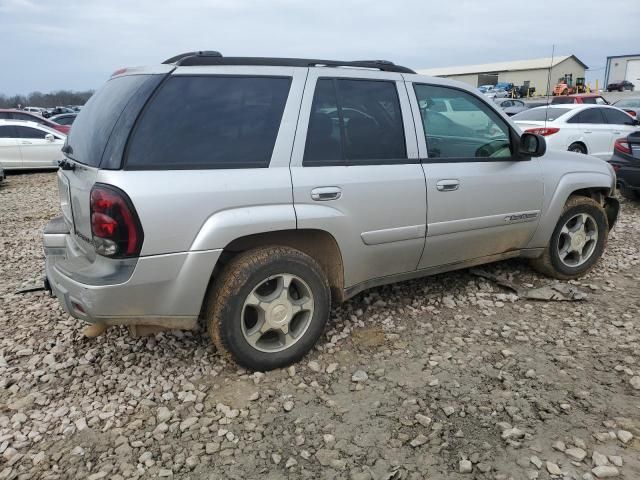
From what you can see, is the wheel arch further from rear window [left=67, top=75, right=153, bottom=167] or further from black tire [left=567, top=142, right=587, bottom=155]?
black tire [left=567, top=142, right=587, bottom=155]

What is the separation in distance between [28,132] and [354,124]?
1217 centimetres

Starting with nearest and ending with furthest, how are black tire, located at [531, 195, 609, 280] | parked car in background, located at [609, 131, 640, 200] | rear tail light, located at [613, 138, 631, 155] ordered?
black tire, located at [531, 195, 609, 280] < parked car in background, located at [609, 131, 640, 200] < rear tail light, located at [613, 138, 631, 155]

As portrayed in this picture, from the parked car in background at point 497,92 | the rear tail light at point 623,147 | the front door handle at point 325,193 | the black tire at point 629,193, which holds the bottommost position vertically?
the black tire at point 629,193

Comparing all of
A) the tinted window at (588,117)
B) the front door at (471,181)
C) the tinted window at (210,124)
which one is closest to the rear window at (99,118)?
the tinted window at (210,124)

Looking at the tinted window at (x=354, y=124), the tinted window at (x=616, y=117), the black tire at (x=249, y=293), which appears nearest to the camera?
the black tire at (x=249, y=293)

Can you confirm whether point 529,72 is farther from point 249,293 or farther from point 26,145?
point 249,293

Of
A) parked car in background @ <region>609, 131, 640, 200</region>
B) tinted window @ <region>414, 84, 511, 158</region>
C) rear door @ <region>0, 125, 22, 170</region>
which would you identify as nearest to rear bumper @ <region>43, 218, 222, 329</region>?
tinted window @ <region>414, 84, 511, 158</region>

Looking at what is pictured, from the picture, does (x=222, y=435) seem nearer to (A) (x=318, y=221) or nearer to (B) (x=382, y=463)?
(B) (x=382, y=463)

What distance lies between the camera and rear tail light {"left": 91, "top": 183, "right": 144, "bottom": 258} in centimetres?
256

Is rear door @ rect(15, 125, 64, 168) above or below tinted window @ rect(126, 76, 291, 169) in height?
below

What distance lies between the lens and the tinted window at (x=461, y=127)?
3.64 meters

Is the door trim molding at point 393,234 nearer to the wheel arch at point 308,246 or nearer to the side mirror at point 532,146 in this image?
the wheel arch at point 308,246

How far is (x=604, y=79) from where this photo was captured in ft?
176

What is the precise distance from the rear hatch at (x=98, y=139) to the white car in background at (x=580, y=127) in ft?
29.0
